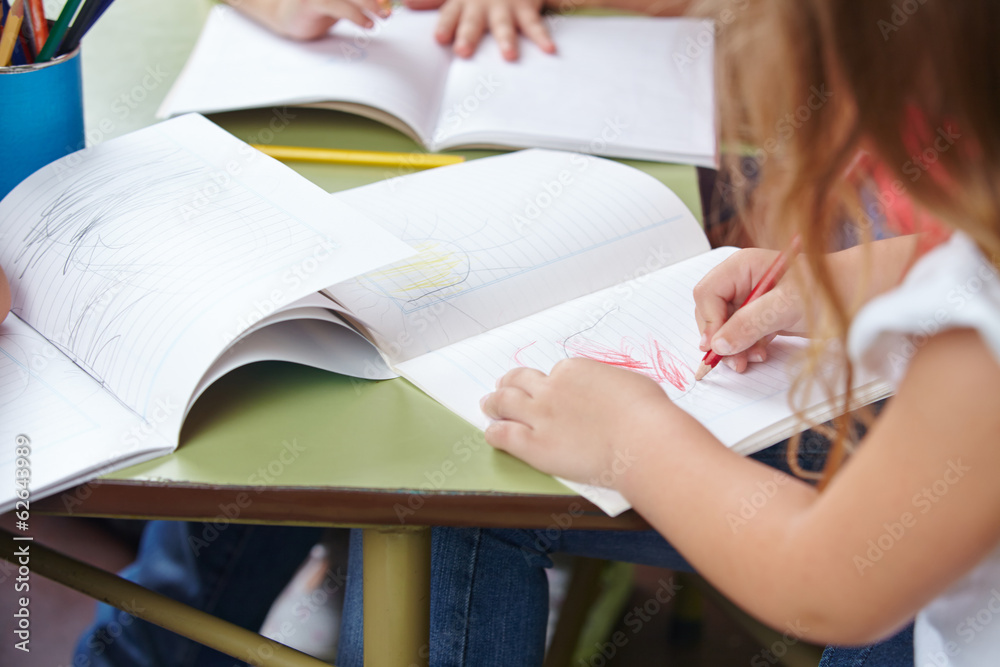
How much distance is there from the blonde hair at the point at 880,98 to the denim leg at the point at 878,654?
0.28 m

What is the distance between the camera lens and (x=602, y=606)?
1.20 metres

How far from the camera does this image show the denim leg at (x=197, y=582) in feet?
2.77

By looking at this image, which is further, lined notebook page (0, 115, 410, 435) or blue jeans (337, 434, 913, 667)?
blue jeans (337, 434, 913, 667)

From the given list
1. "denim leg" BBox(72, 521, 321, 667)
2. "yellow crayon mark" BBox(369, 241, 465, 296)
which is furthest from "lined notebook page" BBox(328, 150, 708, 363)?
"denim leg" BBox(72, 521, 321, 667)

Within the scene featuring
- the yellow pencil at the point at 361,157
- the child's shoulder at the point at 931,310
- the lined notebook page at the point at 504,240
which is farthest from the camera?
the yellow pencil at the point at 361,157

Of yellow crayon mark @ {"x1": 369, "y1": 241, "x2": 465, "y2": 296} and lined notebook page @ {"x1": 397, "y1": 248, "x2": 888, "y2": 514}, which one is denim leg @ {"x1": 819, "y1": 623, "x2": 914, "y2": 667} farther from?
yellow crayon mark @ {"x1": 369, "y1": 241, "x2": 465, "y2": 296}

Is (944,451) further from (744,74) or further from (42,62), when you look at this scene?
(42,62)

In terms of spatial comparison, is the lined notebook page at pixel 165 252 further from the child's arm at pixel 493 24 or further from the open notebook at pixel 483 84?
→ the child's arm at pixel 493 24

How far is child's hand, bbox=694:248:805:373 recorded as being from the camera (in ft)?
1.82

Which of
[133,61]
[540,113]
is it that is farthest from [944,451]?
[133,61]

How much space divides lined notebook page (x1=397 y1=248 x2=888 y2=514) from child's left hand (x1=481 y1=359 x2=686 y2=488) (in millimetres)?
15

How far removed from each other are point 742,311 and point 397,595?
281mm

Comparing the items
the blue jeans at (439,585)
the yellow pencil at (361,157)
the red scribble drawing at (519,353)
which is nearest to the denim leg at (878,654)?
the blue jeans at (439,585)

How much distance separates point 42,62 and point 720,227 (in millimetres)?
604
